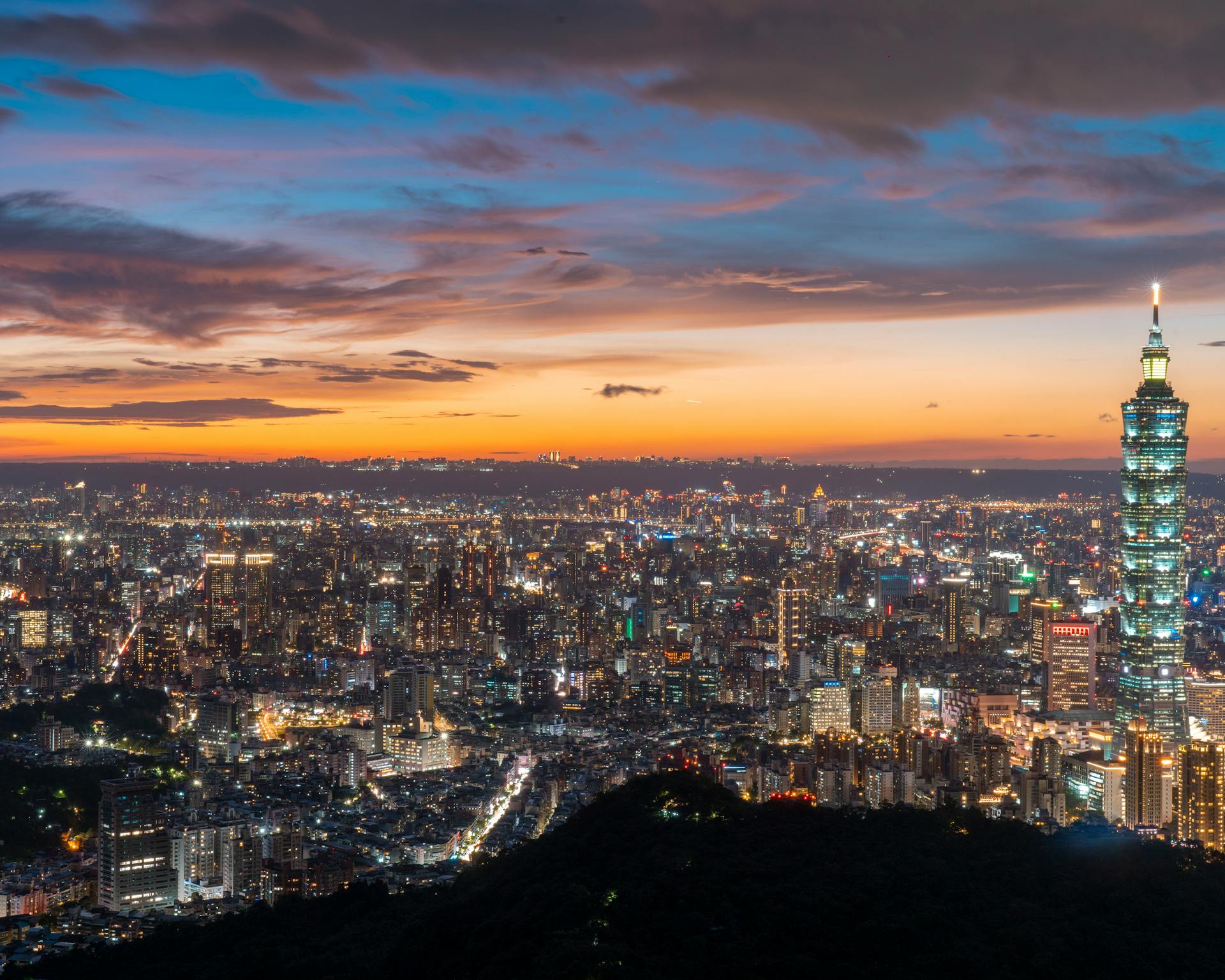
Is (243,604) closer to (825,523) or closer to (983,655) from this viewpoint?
(983,655)

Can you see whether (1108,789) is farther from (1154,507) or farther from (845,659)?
(845,659)

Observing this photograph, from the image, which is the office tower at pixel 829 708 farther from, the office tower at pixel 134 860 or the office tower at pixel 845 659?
the office tower at pixel 134 860

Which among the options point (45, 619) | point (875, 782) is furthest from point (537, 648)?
point (875, 782)

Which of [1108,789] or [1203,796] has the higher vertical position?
[1203,796]

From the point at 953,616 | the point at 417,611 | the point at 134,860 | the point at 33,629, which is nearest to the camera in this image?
the point at 134,860

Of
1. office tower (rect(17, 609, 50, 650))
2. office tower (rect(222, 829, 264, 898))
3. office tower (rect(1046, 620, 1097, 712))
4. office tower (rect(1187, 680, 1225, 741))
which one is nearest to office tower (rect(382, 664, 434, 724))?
office tower (rect(222, 829, 264, 898))

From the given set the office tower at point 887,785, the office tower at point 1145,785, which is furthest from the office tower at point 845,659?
the office tower at point 1145,785

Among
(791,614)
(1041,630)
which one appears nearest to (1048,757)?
(1041,630)
